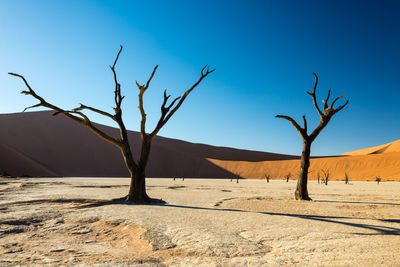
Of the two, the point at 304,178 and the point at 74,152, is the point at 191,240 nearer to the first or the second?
the point at 304,178

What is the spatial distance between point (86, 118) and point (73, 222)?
4.62m

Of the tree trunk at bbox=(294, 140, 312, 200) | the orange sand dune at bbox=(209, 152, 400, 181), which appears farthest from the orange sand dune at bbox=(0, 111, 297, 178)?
the tree trunk at bbox=(294, 140, 312, 200)

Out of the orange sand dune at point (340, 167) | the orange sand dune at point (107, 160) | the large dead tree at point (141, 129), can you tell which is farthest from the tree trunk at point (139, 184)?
the orange sand dune at point (340, 167)

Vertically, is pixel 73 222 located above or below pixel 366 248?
below

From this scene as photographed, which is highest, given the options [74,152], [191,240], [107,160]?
[74,152]

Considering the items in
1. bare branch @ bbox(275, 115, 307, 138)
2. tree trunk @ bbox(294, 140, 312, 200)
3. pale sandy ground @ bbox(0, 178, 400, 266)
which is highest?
bare branch @ bbox(275, 115, 307, 138)

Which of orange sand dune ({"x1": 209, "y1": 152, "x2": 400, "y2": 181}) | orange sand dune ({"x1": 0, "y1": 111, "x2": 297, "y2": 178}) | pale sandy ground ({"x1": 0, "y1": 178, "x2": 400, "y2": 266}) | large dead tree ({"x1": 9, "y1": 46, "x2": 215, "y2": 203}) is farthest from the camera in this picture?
orange sand dune ({"x1": 0, "y1": 111, "x2": 297, "y2": 178})

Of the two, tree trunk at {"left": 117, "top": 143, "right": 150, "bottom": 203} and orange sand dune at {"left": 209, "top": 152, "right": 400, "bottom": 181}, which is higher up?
orange sand dune at {"left": 209, "top": 152, "right": 400, "bottom": 181}

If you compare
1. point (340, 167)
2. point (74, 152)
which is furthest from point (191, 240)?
point (74, 152)

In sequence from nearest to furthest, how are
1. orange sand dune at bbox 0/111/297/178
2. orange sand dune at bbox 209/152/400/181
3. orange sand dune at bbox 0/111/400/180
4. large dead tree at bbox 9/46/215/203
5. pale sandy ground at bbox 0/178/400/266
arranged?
pale sandy ground at bbox 0/178/400/266
large dead tree at bbox 9/46/215/203
orange sand dune at bbox 209/152/400/181
orange sand dune at bbox 0/111/400/180
orange sand dune at bbox 0/111/297/178

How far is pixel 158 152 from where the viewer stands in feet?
203

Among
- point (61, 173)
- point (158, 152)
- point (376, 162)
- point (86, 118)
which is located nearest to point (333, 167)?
point (376, 162)

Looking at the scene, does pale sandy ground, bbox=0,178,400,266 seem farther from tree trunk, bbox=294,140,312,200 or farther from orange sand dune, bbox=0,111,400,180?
orange sand dune, bbox=0,111,400,180

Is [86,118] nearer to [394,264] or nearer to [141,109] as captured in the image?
[141,109]
